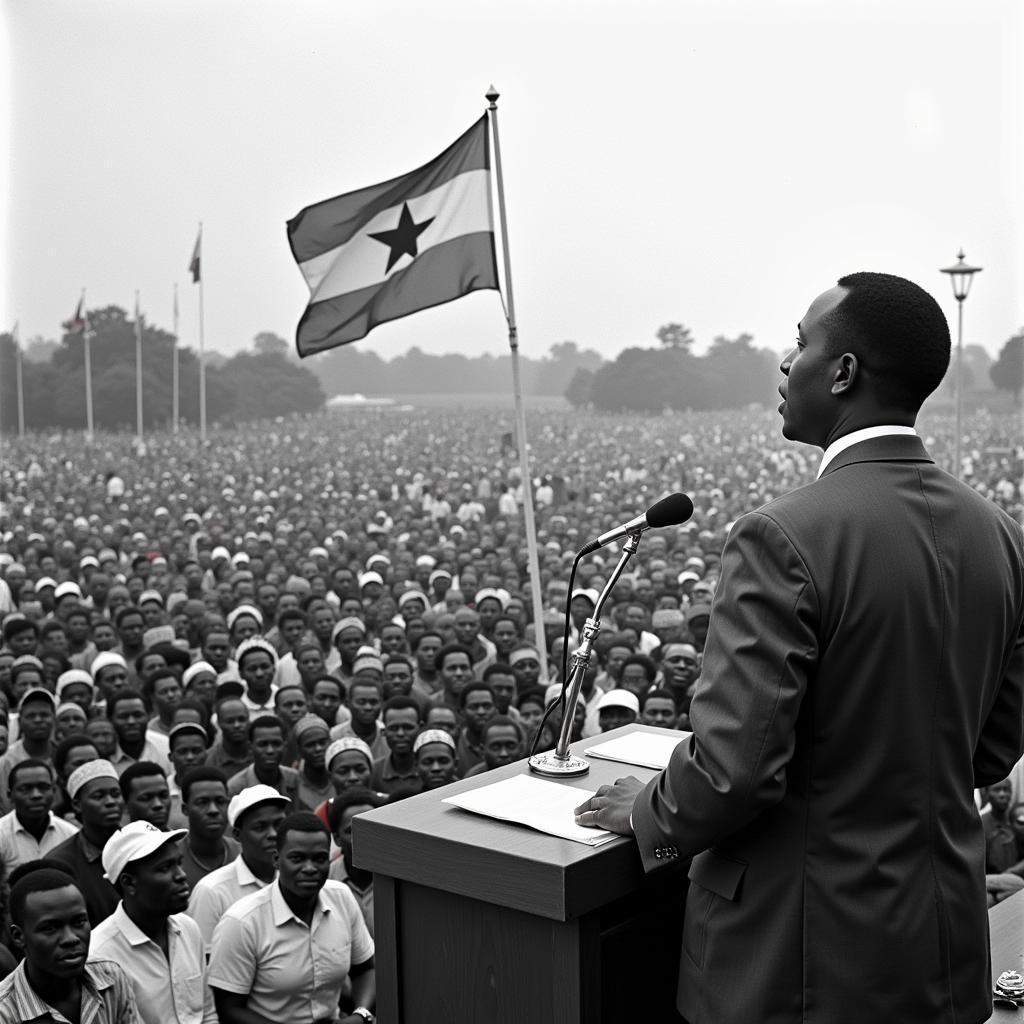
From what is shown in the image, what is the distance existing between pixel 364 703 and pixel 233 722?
2.79ft

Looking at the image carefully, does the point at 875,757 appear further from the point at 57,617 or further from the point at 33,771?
the point at 57,617

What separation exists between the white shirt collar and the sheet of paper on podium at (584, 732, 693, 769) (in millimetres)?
620

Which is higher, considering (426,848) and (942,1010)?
(426,848)

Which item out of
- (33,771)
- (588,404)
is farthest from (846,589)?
(588,404)

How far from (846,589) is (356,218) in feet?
21.9

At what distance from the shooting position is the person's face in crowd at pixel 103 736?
6.07 m

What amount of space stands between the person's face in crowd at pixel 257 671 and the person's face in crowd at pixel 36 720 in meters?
1.41

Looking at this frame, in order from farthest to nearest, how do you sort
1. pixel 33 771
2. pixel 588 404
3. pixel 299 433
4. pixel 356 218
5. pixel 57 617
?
1. pixel 588 404
2. pixel 299 433
3. pixel 57 617
4. pixel 356 218
5. pixel 33 771

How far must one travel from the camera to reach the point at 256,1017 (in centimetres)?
373

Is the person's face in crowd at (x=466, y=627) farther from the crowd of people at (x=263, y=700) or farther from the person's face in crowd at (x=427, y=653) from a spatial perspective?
the person's face in crowd at (x=427, y=653)

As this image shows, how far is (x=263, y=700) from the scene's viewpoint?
7691 millimetres

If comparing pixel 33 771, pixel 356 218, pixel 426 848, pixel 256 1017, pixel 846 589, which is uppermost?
→ pixel 356 218

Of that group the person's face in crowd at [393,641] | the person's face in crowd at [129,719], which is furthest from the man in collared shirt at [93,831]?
the person's face in crowd at [393,641]

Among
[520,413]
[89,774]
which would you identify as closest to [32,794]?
[89,774]
